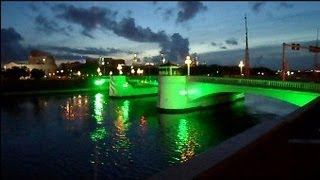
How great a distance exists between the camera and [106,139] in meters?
35.1

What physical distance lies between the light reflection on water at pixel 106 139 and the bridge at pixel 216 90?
2.64 metres

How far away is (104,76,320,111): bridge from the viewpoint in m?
36.6

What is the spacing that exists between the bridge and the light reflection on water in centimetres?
264

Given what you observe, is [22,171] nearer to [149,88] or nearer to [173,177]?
[173,177]

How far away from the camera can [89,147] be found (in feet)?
104

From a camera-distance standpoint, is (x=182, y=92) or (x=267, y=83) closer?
(x=267, y=83)

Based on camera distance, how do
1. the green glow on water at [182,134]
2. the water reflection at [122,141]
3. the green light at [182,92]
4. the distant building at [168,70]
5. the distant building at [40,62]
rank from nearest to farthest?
the water reflection at [122,141], the green glow on water at [182,134], the green light at [182,92], the distant building at [168,70], the distant building at [40,62]

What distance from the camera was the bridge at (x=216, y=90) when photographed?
36.6 m

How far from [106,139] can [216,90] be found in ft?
73.7

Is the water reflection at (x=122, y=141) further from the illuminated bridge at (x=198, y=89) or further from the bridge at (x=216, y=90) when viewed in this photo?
the bridge at (x=216, y=90)

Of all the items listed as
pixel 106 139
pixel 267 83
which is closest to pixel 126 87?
pixel 267 83

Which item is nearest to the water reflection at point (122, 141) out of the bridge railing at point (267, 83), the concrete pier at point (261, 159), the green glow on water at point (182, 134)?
the green glow on water at point (182, 134)

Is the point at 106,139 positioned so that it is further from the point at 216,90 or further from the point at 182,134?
the point at 216,90

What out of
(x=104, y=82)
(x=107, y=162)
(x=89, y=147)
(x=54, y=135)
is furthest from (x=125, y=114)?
(x=104, y=82)
